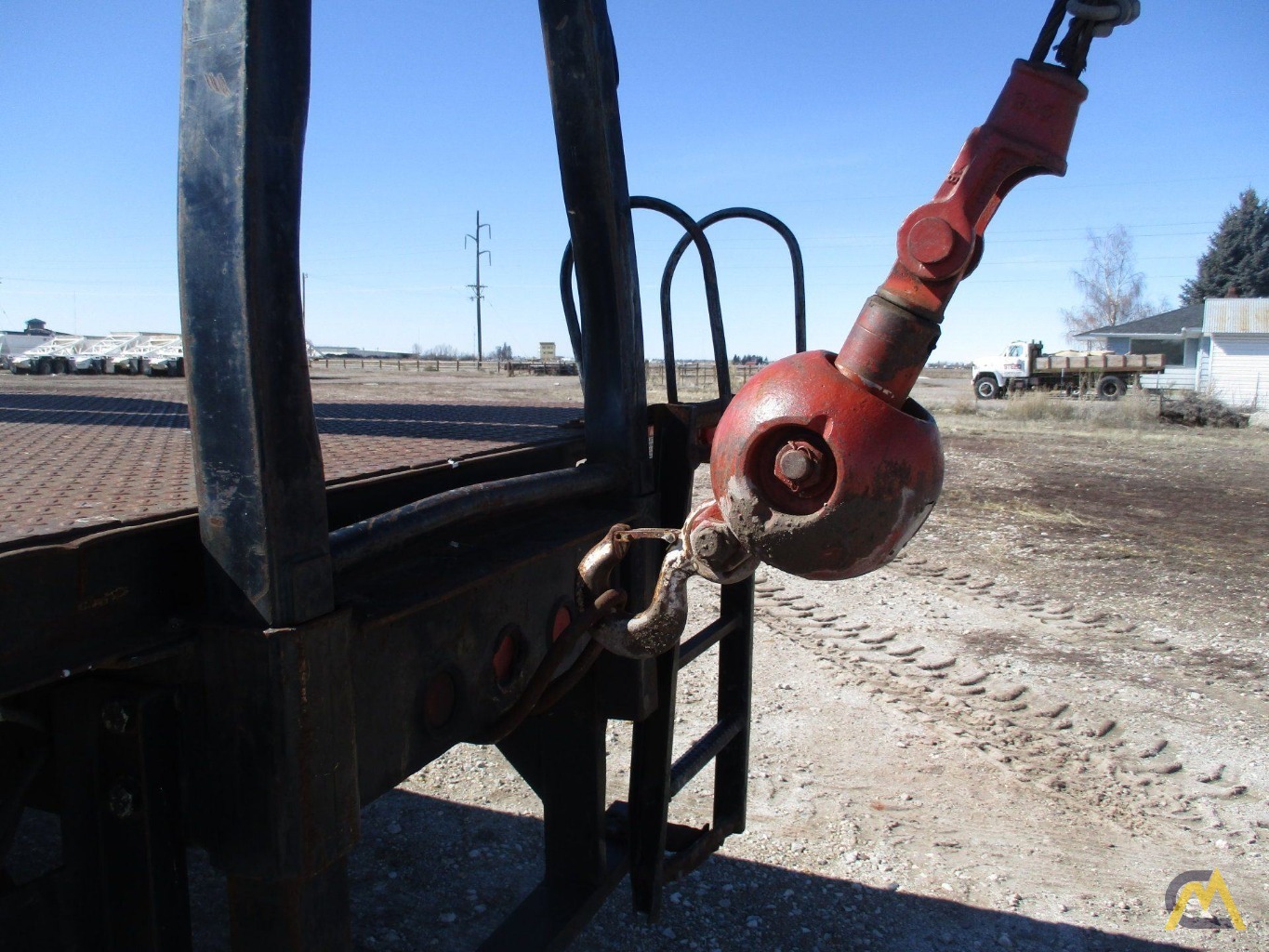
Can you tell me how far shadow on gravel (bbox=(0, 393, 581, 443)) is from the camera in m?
2.34

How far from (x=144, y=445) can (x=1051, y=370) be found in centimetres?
3673

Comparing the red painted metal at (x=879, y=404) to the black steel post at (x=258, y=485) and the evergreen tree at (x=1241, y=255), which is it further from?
the evergreen tree at (x=1241, y=255)

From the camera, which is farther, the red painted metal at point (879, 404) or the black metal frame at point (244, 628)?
the red painted metal at point (879, 404)

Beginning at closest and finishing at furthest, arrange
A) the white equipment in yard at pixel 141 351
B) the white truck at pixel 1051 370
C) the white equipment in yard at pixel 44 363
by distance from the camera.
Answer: the white equipment in yard at pixel 44 363 < the white equipment in yard at pixel 141 351 < the white truck at pixel 1051 370

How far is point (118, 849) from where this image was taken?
1192 mm

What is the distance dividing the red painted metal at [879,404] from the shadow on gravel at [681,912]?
208cm

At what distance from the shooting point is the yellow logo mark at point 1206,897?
3.08 metres

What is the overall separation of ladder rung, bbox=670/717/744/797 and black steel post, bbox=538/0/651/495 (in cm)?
74

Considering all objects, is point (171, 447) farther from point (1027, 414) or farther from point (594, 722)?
point (1027, 414)

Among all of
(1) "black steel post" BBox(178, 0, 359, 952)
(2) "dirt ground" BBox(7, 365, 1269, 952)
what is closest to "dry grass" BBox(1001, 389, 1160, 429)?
(2) "dirt ground" BBox(7, 365, 1269, 952)

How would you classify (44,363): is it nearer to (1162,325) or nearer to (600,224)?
(600,224)

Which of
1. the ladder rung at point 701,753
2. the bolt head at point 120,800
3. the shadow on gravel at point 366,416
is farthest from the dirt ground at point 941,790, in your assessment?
the bolt head at point 120,800

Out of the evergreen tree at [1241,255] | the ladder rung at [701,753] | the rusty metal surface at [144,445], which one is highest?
the evergreen tree at [1241,255]

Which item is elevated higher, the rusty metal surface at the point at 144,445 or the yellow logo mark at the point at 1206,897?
the rusty metal surface at the point at 144,445
